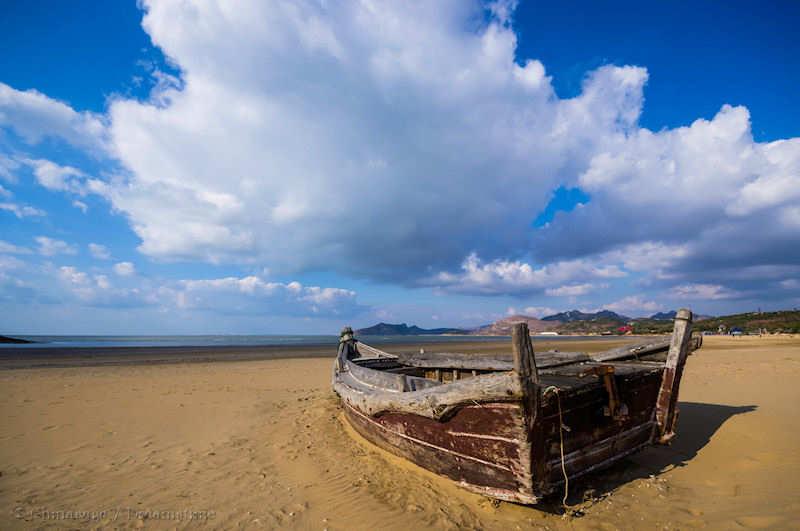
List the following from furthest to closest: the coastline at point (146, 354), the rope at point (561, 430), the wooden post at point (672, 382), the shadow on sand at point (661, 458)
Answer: the coastline at point (146, 354)
the wooden post at point (672, 382)
the shadow on sand at point (661, 458)
the rope at point (561, 430)

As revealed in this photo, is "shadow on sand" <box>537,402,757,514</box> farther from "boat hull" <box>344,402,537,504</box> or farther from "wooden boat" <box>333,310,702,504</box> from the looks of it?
"boat hull" <box>344,402,537,504</box>

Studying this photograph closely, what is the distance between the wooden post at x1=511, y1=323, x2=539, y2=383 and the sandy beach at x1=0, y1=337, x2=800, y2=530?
1.71 metres

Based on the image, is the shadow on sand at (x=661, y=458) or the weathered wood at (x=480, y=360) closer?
the shadow on sand at (x=661, y=458)

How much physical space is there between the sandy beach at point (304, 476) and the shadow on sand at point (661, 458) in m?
0.03

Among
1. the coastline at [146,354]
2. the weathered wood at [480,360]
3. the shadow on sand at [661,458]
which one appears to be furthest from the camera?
the coastline at [146,354]

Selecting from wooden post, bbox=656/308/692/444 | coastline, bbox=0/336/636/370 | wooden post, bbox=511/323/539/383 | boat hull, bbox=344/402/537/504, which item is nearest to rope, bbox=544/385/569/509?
wooden post, bbox=511/323/539/383

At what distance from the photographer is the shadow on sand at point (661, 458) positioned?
179 inches

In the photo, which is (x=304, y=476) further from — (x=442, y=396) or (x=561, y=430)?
(x=561, y=430)

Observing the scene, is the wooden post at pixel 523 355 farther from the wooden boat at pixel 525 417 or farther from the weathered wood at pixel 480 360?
the weathered wood at pixel 480 360

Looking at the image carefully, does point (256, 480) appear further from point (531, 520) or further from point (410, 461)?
point (531, 520)

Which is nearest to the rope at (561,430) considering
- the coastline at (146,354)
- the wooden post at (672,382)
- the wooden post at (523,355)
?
the wooden post at (523,355)

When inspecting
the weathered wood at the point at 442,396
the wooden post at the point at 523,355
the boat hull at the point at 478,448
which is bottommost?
the boat hull at the point at 478,448

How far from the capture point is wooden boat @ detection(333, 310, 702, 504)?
3717 mm

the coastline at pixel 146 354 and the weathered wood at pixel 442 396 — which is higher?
the weathered wood at pixel 442 396
